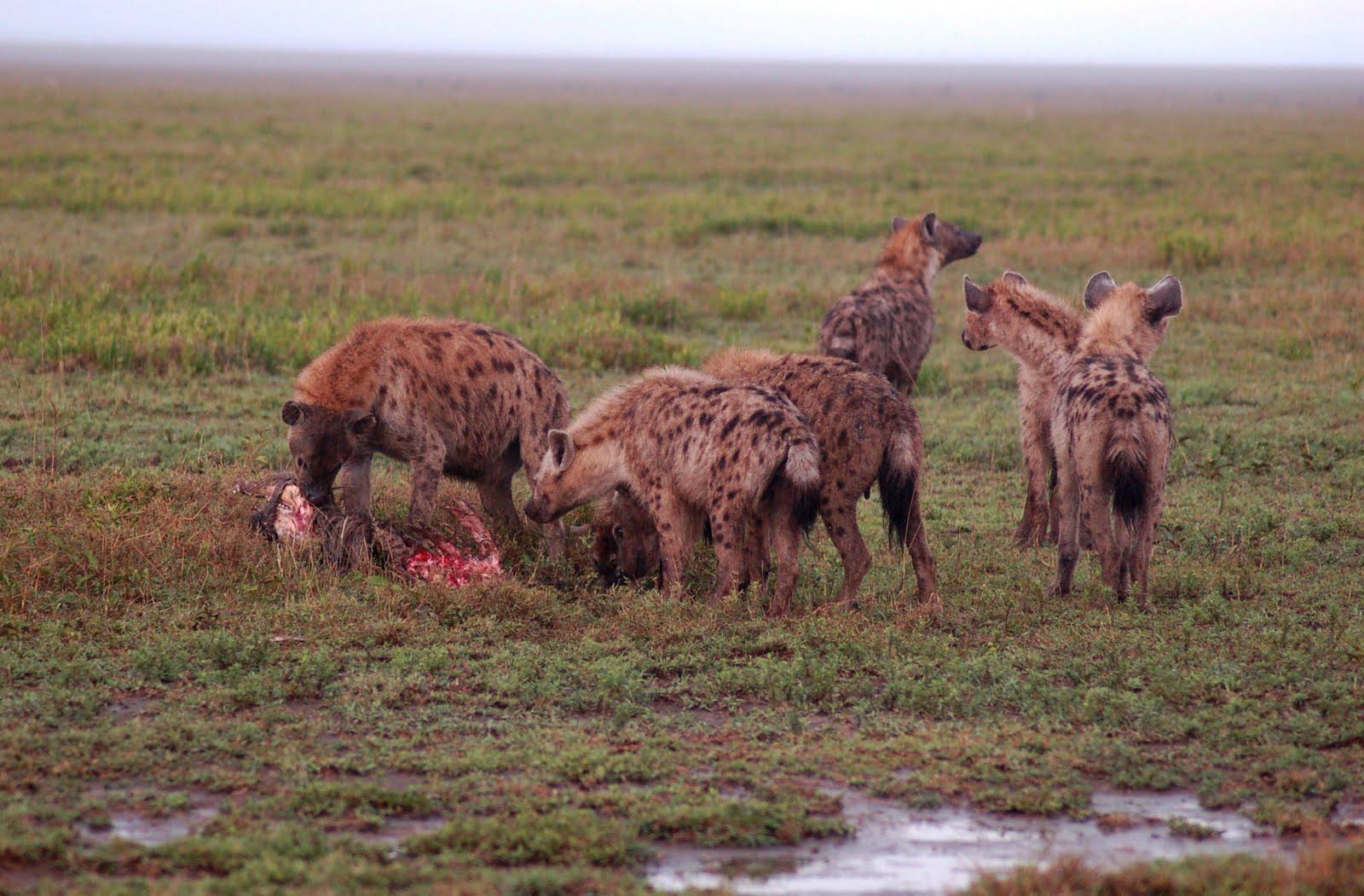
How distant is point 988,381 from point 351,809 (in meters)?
6.79

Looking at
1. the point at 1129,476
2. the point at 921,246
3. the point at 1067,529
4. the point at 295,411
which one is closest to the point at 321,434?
the point at 295,411

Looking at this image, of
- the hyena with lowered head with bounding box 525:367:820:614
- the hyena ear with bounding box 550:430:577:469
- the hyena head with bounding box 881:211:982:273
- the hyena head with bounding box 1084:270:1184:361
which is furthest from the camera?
the hyena head with bounding box 881:211:982:273

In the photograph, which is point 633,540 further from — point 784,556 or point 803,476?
point 803,476

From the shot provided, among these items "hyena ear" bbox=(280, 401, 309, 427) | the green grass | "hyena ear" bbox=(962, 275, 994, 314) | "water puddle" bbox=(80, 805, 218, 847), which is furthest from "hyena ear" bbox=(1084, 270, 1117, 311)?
"water puddle" bbox=(80, 805, 218, 847)

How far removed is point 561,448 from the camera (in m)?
5.82

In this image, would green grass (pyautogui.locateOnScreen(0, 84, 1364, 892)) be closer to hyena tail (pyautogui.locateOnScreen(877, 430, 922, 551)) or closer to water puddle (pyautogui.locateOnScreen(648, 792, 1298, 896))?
water puddle (pyautogui.locateOnScreen(648, 792, 1298, 896))

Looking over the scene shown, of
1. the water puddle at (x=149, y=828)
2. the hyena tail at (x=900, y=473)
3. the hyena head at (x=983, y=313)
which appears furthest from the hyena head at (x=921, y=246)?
the water puddle at (x=149, y=828)

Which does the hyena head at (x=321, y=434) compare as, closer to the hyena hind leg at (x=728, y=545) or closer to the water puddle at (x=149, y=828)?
the hyena hind leg at (x=728, y=545)

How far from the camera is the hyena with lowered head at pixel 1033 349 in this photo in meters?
6.51

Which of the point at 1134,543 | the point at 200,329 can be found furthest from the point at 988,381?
the point at 200,329

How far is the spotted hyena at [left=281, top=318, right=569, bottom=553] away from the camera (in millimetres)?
5684

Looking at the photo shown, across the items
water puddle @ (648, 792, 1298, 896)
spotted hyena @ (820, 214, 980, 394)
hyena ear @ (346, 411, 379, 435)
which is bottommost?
water puddle @ (648, 792, 1298, 896)

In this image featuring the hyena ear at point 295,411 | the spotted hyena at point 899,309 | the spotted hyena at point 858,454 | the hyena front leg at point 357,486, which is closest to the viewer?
the spotted hyena at point 858,454

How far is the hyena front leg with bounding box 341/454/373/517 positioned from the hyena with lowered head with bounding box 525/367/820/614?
65 centimetres
